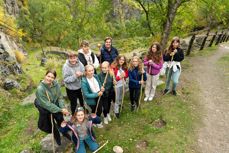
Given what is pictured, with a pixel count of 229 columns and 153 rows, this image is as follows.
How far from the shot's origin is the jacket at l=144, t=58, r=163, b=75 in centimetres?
910

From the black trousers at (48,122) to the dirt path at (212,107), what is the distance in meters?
3.85

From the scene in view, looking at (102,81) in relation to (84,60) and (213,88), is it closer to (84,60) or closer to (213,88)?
(84,60)

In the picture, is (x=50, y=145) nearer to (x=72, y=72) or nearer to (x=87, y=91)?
(x=87, y=91)

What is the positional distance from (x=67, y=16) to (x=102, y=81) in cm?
1943

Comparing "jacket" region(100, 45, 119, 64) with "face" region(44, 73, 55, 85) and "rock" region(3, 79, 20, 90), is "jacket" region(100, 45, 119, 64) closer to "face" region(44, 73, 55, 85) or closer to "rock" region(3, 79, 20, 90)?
"face" region(44, 73, 55, 85)

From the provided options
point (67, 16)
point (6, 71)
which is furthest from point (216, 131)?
point (67, 16)

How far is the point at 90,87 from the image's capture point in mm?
7414

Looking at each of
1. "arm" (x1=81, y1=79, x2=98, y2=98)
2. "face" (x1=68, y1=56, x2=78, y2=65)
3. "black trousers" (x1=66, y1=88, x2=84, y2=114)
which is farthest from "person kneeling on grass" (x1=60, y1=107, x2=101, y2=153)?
"face" (x1=68, y1=56, x2=78, y2=65)

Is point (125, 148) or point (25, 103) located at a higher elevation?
point (125, 148)

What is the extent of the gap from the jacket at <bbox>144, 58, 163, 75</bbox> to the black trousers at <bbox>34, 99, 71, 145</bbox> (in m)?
3.61

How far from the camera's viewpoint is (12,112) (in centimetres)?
1171

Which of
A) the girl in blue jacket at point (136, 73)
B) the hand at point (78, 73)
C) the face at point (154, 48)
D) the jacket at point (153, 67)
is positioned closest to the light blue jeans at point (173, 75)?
the jacket at point (153, 67)

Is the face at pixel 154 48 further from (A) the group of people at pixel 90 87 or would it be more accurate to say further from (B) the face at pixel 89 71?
(B) the face at pixel 89 71

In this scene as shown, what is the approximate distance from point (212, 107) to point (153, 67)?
2.91 meters
